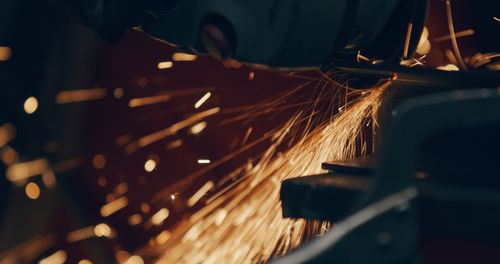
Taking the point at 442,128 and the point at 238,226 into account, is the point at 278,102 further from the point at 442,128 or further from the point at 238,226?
the point at 442,128

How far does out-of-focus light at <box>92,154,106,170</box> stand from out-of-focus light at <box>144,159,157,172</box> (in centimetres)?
12

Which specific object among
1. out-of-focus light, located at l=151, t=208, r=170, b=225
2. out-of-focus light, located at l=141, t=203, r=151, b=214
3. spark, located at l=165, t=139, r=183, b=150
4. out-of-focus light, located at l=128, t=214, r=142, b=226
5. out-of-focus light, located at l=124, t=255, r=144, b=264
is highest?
spark, located at l=165, t=139, r=183, b=150

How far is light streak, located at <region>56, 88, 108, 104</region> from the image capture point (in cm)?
204

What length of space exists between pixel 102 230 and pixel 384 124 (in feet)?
2.99

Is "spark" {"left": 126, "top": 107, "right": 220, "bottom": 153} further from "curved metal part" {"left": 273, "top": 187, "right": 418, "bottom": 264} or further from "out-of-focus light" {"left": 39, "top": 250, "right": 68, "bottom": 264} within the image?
"curved metal part" {"left": 273, "top": 187, "right": 418, "bottom": 264}

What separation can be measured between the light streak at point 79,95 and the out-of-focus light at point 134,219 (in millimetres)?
345

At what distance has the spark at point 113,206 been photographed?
2105mm

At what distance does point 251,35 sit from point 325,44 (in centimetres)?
13

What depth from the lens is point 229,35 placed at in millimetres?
1182

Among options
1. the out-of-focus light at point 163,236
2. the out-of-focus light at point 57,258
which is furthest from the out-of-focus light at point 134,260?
the out-of-focus light at point 57,258

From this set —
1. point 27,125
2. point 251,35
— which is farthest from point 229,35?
point 27,125

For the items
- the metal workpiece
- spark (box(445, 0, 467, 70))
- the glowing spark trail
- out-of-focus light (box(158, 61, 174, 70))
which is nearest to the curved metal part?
the metal workpiece

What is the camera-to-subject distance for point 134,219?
7.11ft

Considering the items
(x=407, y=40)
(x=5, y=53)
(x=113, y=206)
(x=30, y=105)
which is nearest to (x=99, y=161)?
(x=113, y=206)
